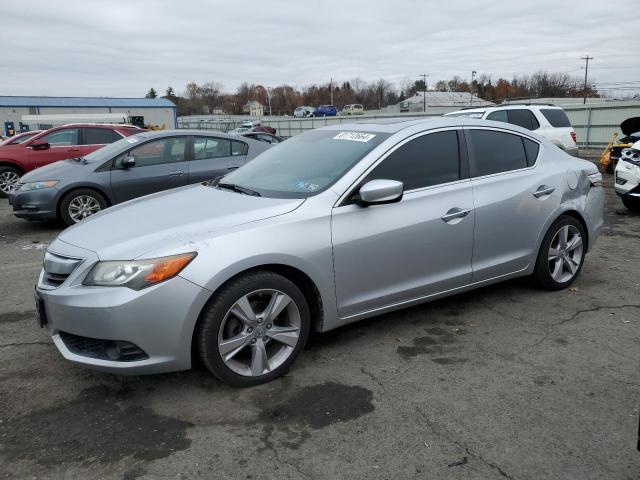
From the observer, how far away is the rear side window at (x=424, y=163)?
3863mm

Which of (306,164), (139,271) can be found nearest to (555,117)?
(306,164)

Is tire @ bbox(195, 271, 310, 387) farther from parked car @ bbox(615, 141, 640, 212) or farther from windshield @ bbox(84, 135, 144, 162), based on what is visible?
parked car @ bbox(615, 141, 640, 212)

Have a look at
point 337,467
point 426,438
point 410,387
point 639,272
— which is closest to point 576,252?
point 639,272

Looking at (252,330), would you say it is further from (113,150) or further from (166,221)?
(113,150)

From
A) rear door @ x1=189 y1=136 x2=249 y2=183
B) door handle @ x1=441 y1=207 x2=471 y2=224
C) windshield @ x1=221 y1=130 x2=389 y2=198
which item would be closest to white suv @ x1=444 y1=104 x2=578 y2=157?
rear door @ x1=189 y1=136 x2=249 y2=183

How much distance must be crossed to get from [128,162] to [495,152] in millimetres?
5669

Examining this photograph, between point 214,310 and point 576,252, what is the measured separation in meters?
3.59

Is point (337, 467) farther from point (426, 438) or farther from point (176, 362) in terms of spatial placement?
point (176, 362)

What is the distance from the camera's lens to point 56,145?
11.7 metres

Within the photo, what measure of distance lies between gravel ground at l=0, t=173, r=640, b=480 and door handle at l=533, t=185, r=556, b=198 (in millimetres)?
1002

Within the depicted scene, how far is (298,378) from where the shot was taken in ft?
11.3

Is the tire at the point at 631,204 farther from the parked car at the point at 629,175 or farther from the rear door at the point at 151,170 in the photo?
the rear door at the point at 151,170

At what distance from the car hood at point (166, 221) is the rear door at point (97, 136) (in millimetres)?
8444

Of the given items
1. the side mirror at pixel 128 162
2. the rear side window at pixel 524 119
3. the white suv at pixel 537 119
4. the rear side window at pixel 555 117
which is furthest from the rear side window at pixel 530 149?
the rear side window at pixel 555 117
